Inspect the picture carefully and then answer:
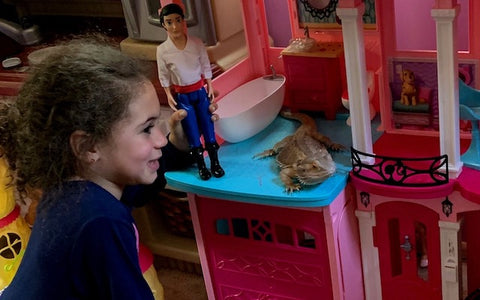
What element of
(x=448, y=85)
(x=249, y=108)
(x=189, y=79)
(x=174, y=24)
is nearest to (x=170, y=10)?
(x=174, y=24)

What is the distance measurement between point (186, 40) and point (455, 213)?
1.83 ft

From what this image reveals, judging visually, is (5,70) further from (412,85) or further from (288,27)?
(412,85)

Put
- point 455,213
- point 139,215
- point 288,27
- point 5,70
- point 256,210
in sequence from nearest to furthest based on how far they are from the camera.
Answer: point 455,213 → point 256,210 → point 288,27 → point 139,215 → point 5,70

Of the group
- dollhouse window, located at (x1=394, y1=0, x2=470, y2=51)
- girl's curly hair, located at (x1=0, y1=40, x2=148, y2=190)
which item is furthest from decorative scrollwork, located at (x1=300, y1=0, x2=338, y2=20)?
girl's curly hair, located at (x1=0, y1=40, x2=148, y2=190)

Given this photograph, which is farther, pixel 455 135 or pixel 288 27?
pixel 288 27

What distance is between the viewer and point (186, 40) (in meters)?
1.21

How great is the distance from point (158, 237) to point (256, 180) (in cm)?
67

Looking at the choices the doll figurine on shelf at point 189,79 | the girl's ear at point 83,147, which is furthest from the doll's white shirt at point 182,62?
the girl's ear at point 83,147

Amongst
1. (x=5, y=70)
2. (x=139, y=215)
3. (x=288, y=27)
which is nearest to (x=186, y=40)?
(x=288, y=27)

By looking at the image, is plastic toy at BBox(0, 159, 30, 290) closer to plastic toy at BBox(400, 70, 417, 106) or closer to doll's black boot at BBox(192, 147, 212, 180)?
doll's black boot at BBox(192, 147, 212, 180)

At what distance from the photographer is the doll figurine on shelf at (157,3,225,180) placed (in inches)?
46.9

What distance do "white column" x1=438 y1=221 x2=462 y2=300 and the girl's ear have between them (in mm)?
637

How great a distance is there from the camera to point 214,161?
4.16ft

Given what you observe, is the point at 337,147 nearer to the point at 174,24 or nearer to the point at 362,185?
the point at 362,185
